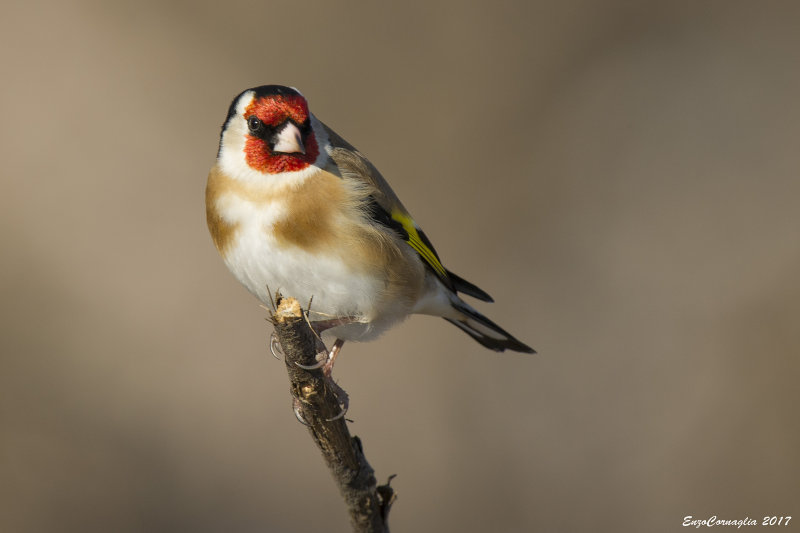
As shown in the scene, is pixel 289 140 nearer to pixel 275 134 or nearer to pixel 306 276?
pixel 275 134

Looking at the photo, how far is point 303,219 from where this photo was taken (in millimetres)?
3639

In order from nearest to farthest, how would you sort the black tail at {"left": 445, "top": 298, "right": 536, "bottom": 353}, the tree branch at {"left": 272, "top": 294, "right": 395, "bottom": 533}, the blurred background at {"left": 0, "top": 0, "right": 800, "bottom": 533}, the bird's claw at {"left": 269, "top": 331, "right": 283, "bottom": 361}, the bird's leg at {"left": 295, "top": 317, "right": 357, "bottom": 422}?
the tree branch at {"left": 272, "top": 294, "right": 395, "bottom": 533}, the bird's claw at {"left": 269, "top": 331, "right": 283, "bottom": 361}, the bird's leg at {"left": 295, "top": 317, "right": 357, "bottom": 422}, the black tail at {"left": 445, "top": 298, "right": 536, "bottom": 353}, the blurred background at {"left": 0, "top": 0, "right": 800, "bottom": 533}

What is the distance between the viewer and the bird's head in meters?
3.71

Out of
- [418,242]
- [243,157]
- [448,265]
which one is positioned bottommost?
[448,265]

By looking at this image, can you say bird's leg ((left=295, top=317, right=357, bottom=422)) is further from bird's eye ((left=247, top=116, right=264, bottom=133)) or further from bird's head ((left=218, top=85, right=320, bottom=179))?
bird's eye ((left=247, top=116, right=264, bottom=133))

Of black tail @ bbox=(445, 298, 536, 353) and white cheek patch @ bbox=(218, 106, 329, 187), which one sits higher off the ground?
white cheek patch @ bbox=(218, 106, 329, 187)

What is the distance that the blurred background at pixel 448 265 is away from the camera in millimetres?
6445

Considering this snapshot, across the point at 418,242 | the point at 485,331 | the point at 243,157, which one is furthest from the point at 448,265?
the point at 243,157

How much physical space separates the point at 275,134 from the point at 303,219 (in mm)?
434

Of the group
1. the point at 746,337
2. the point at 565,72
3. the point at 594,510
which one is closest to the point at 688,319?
the point at 746,337

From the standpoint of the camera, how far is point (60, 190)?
277 inches

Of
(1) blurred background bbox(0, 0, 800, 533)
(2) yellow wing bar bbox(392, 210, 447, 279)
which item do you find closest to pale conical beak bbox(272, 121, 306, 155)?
(2) yellow wing bar bbox(392, 210, 447, 279)

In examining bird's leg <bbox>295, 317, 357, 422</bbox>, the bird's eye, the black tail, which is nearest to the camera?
bird's leg <bbox>295, 317, 357, 422</bbox>

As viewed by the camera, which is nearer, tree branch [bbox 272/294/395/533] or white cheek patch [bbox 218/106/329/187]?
tree branch [bbox 272/294/395/533]
